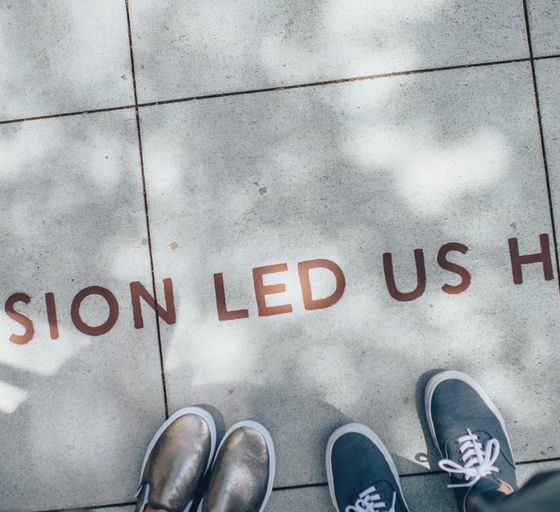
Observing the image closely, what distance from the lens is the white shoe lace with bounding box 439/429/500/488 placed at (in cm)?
231

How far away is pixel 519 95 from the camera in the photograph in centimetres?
241

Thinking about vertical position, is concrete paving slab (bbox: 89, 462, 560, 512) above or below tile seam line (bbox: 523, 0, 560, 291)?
below

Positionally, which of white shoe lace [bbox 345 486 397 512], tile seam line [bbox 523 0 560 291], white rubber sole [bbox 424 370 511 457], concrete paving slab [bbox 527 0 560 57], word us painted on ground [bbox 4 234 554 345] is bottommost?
white shoe lace [bbox 345 486 397 512]

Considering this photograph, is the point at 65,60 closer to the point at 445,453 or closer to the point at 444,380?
the point at 444,380

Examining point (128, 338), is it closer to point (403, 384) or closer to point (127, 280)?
point (127, 280)

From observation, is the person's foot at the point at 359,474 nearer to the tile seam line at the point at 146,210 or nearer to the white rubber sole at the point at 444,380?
the white rubber sole at the point at 444,380

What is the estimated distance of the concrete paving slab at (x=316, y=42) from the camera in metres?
2.42

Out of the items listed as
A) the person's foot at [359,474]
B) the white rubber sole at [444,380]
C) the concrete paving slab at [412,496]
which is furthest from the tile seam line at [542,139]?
the person's foot at [359,474]

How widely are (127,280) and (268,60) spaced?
3.81ft

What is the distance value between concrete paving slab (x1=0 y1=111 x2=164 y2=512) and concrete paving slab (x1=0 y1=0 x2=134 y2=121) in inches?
3.7

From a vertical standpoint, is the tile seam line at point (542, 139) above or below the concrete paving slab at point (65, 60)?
below

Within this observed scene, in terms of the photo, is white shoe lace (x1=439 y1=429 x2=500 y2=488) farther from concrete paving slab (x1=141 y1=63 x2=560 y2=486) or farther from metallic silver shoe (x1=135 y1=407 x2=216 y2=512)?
metallic silver shoe (x1=135 y1=407 x2=216 y2=512)

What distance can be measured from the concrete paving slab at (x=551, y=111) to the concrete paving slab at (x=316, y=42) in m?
0.13

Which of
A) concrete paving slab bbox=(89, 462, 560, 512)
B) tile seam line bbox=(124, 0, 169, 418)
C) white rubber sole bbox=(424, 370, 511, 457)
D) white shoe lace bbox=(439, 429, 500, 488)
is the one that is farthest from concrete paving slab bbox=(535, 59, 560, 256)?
tile seam line bbox=(124, 0, 169, 418)
